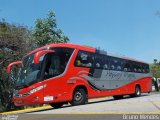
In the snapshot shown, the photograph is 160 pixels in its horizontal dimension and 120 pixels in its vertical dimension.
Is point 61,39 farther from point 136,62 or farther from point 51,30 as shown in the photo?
point 136,62

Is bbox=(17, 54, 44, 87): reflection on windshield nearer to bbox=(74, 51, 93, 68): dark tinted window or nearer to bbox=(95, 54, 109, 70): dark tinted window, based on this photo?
bbox=(74, 51, 93, 68): dark tinted window

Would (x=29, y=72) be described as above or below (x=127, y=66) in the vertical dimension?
below

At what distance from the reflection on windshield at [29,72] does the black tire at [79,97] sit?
270cm

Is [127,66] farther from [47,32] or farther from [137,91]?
[47,32]

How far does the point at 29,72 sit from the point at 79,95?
10.4ft

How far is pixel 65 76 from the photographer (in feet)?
68.9

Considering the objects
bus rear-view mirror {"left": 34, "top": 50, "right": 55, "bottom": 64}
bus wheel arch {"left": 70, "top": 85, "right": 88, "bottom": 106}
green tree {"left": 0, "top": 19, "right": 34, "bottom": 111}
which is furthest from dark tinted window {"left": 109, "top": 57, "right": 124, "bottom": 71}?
green tree {"left": 0, "top": 19, "right": 34, "bottom": 111}

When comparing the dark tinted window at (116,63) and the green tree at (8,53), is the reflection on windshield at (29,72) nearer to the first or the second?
the dark tinted window at (116,63)

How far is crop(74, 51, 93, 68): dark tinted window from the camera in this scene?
22.0 meters

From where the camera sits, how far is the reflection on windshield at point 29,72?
19.9m

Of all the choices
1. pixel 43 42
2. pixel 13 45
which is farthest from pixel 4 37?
pixel 43 42

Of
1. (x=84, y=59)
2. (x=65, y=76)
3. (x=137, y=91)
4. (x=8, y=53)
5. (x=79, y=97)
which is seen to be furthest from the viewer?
(x=8, y=53)

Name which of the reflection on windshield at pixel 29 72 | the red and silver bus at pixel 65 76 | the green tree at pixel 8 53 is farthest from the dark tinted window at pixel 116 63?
the green tree at pixel 8 53

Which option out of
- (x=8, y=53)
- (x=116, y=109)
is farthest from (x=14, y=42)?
(x=116, y=109)
